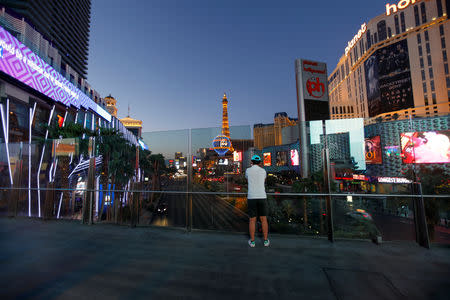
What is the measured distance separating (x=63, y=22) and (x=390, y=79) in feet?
331

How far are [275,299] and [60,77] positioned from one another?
26.7m

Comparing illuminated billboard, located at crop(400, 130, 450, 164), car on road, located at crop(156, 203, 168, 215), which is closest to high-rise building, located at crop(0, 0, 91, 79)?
car on road, located at crop(156, 203, 168, 215)

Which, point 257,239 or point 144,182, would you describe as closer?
point 257,239

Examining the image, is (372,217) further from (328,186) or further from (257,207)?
(257,207)

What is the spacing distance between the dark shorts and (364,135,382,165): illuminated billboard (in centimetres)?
236

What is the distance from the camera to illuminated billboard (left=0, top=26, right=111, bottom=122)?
44.8 ft

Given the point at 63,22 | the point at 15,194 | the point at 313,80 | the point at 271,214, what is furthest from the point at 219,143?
the point at 63,22

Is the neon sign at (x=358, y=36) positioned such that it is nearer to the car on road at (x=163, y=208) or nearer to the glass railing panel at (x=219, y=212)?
the glass railing panel at (x=219, y=212)

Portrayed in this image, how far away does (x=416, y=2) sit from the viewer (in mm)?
54250

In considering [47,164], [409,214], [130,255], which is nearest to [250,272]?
[130,255]

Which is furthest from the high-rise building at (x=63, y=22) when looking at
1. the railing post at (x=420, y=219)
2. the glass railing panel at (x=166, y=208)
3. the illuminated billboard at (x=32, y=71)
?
the railing post at (x=420, y=219)

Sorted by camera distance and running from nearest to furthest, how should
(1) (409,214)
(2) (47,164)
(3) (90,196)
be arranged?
(1) (409,214)
(3) (90,196)
(2) (47,164)

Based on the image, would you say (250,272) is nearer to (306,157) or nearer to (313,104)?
(306,157)

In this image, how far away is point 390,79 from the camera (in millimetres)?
56625
